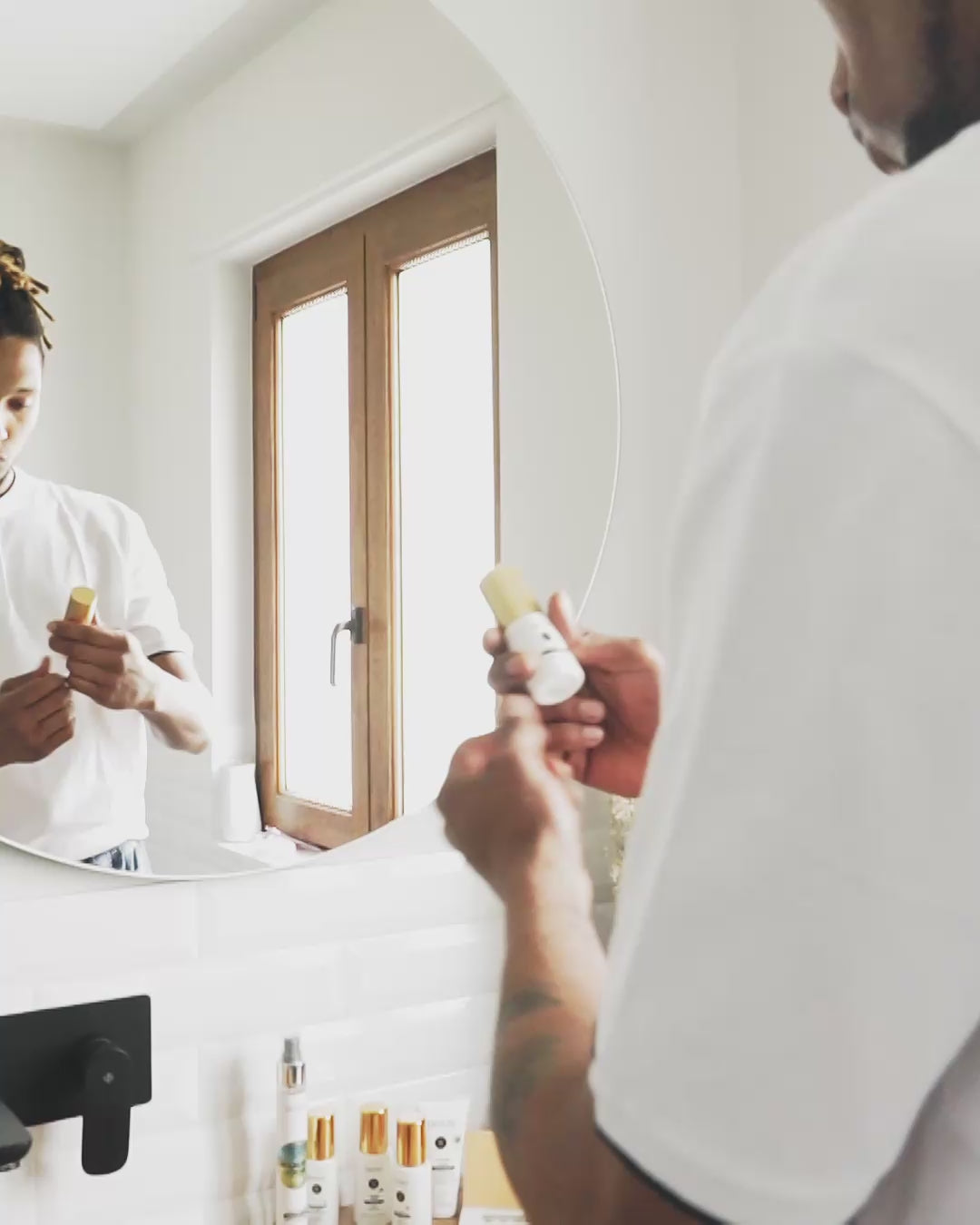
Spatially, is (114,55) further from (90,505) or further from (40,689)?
(40,689)

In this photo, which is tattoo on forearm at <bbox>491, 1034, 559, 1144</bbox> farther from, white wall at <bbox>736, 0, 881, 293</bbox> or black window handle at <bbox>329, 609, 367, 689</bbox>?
white wall at <bbox>736, 0, 881, 293</bbox>

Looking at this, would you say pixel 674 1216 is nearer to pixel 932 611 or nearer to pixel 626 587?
pixel 932 611

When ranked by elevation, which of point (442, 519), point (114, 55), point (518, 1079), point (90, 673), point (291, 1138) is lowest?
point (291, 1138)

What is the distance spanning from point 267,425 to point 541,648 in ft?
1.07

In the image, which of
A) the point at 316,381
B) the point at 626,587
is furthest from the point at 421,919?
the point at 316,381

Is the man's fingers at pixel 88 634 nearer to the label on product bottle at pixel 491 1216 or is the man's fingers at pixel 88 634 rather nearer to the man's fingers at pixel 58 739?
the man's fingers at pixel 58 739

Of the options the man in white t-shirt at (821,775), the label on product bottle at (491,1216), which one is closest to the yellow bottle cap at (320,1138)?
the label on product bottle at (491,1216)

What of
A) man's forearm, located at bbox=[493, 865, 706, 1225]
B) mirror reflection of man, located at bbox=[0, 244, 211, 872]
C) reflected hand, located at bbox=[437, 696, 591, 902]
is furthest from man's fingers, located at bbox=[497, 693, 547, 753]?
mirror reflection of man, located at bbox=[0, 244, 211, 872]

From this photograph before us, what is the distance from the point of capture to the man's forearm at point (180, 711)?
106 cm

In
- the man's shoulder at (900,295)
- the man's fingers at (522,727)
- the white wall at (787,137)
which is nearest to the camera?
the man's shoulder at (900,295)

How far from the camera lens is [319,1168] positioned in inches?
43.8

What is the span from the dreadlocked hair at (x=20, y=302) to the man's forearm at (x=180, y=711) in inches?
10.9

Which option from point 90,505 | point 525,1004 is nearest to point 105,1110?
point 90,505

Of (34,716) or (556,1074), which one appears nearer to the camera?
(556,1074)
